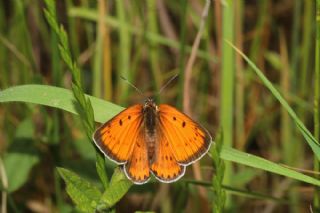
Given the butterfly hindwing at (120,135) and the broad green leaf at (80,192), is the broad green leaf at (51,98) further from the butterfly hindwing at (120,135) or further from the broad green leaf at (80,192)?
the broad green leaf at (80,192)

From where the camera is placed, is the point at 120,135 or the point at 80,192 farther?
the point at 120,135

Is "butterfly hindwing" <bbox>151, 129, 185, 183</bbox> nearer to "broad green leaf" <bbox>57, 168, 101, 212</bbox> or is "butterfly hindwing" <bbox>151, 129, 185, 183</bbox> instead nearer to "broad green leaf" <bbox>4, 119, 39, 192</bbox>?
"broad green leaf" <bbox>57, 168, 101, 212</bbox>

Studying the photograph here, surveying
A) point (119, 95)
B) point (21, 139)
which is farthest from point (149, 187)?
point (119, 95)

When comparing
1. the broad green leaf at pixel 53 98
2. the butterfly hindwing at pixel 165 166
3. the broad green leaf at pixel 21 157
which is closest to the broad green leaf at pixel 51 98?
→ the broad green leaf at pixel 53 98

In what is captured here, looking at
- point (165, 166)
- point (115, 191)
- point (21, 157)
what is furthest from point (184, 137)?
point (21, 157)

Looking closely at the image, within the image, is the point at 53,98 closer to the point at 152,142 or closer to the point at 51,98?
the point at 51,98

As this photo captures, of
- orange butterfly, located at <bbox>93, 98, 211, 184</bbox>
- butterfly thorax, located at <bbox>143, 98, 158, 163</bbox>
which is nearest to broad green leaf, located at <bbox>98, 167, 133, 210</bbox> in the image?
orange butterfly, located at <bbox>93, 98, 211, 184</bbox>
